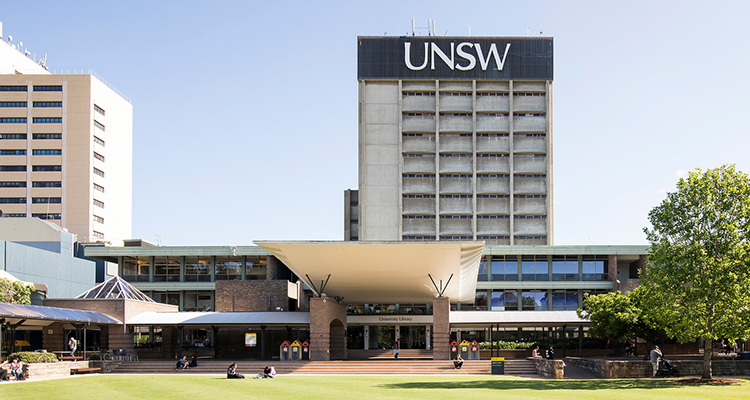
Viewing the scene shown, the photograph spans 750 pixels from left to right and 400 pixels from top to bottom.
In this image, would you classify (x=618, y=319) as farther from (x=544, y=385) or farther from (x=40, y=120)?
(x=40, y=120)

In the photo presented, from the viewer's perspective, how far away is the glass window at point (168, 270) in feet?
232

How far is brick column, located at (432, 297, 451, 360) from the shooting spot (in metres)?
41.7

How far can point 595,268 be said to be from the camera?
67.6 metres

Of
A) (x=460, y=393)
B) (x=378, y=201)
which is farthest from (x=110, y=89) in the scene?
(x=460, y=393)

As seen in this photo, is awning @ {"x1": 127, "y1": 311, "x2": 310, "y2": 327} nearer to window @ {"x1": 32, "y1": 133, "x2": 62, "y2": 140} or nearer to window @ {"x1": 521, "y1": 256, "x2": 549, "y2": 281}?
window @ {"x1": 521, "y1": 256, "x2": 549, "y2": 281}

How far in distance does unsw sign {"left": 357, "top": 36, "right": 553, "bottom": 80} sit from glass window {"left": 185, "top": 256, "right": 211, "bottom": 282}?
34.2 m

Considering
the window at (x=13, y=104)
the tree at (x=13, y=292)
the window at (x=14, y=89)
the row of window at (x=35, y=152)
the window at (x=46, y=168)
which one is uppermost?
the window at (x=14, y=89)

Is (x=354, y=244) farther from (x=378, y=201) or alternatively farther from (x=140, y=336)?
(x=378, y=201)

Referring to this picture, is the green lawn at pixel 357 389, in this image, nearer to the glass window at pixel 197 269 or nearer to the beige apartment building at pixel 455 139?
the glass window at pixel 197 269

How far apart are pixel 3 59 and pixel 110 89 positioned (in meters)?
14.0

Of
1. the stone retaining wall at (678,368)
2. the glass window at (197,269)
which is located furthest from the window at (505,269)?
the stone retaining wall at (678,368)

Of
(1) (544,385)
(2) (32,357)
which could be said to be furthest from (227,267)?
(1) (544,385)

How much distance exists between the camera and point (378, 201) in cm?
9194

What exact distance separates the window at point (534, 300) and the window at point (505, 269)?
2.04 meters
